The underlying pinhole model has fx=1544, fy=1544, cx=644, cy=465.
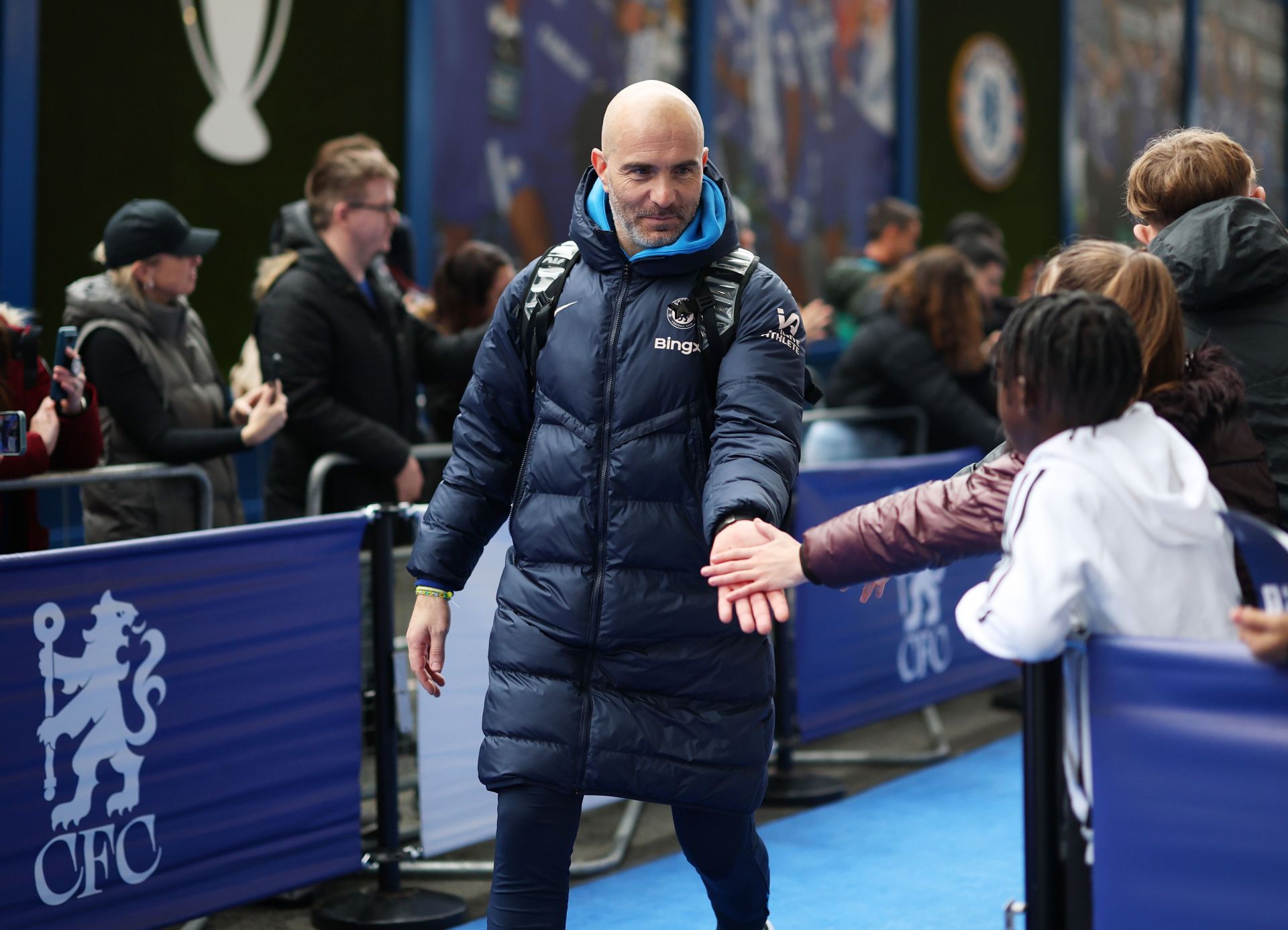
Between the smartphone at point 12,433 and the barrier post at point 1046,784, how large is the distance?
286 cm

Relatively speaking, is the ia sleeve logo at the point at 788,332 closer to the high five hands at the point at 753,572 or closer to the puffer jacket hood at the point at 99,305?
the high five hands at the point at 753,572

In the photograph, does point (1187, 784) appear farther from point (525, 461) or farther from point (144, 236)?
point (144, 236)

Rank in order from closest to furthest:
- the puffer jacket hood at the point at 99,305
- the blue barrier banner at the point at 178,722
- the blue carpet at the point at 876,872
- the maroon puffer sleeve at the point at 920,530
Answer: the maroon puffer sleeve at the point at 920,530 < the blue barrier banner at the point at 178,722 < the blue carpet at the point at 876,872 < the puffer jacket hood at the point at 99,305

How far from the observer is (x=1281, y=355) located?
3.51 meters

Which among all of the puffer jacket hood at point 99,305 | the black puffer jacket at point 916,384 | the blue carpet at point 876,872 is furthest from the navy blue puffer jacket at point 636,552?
the black puffer jacket at point 916,384

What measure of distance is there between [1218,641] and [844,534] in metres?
0.68

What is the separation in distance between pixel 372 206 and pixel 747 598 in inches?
126

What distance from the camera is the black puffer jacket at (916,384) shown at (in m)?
7.27

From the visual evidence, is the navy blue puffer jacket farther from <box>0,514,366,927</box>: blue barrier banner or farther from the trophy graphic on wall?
the trophy graphic on wall

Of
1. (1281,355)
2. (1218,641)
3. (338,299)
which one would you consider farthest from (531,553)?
(338,299)

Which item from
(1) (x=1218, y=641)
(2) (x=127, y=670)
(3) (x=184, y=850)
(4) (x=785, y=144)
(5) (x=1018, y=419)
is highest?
(4) (x=785, y=144)

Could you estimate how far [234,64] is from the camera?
25.1 ft

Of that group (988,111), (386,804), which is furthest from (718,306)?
(988,111)

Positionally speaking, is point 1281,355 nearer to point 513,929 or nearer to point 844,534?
point 844,534
